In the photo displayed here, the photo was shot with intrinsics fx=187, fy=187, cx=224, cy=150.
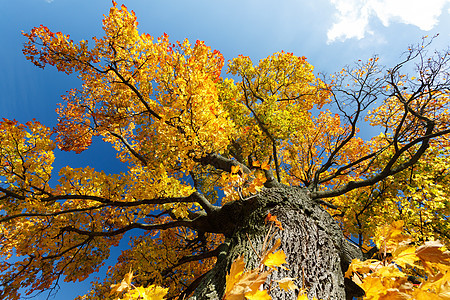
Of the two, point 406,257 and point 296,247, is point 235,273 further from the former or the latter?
point 296,247

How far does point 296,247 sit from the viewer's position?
2332mm

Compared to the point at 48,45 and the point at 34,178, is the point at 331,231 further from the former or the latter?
the point at 48,45

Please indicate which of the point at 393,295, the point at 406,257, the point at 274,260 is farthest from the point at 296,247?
the point at 274,260

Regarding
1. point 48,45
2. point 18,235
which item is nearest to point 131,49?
point 48,45

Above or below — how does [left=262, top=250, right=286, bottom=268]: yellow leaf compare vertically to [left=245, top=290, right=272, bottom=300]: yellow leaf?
above

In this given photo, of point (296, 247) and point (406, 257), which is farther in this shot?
point (296, 247)

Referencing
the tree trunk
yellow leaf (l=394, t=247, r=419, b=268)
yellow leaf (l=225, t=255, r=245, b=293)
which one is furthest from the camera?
the tree trunk

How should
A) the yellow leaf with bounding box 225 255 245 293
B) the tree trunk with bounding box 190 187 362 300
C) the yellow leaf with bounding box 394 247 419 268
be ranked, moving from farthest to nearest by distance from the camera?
1. the tree trunk with bounding box 190 187 362 300
2. the yellow leaf with bounding box 394 247 419 268
3. the yellow leaf with bounding box 225 255 245 293

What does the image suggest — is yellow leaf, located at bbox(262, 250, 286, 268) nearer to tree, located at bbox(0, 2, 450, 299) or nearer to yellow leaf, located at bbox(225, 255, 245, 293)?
yellow leaf, located at bbox(225, 255, 245, 293)

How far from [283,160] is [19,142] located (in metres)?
8.38

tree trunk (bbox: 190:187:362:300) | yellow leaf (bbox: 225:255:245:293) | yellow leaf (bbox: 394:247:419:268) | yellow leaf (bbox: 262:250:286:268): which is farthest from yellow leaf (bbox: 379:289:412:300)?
tree trunk (bbox: 190:187:362:300)

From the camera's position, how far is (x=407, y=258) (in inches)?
26.6

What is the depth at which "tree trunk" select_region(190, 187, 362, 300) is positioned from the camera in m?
2.01

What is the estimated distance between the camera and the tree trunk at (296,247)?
6.61 feet
